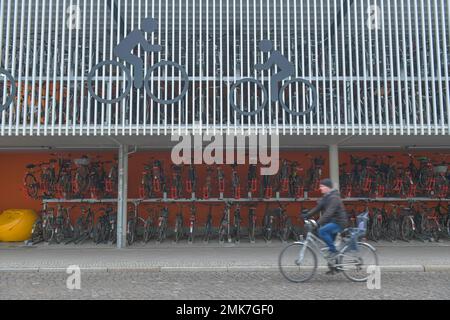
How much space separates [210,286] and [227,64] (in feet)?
18.9

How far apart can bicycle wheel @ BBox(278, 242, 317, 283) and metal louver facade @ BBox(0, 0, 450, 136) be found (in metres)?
3.83

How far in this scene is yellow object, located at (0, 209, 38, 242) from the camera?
12.8m

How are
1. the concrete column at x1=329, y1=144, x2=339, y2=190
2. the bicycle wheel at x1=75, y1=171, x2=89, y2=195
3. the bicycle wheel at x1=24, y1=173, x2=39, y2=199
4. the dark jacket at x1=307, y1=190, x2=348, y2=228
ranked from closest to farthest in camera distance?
1. the dark jacket at x1=307, y1=190, x2=348, y2=228
2. the concrete column at x1=329, y1=144, x2=339, y2=190
3. the bicycle wheel at x1=75, y1=171, x2=89, y2=195
4. the bicycle wheel at x1=24, y1=173, x2=39, y2=199

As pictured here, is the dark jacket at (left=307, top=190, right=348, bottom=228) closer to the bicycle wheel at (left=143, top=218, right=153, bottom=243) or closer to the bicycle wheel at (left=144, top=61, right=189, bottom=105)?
the bicycle wheel at (left=144, top=61, right=189, bottom=105)

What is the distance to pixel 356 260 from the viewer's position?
770 cm

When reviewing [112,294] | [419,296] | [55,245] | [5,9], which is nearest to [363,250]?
[419,296]

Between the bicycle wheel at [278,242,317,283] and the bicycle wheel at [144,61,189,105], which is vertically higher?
the bicycle wheel at [144,61,189,105]

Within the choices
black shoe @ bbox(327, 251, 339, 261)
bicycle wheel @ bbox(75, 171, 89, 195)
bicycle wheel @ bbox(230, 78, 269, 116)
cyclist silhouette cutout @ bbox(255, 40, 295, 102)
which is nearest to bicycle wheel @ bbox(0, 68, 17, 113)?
bicycle wheel @ bbox(75, 171, 89, 195)

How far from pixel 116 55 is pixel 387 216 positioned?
879cm

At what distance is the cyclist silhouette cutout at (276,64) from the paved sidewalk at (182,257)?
3.98 meters

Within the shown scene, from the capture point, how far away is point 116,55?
36.3 ft

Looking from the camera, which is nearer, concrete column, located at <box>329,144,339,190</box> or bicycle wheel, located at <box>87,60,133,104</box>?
bicycle wheel, located at <box>87,60,133,104</box>

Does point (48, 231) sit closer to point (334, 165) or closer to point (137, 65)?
point (137, 65)

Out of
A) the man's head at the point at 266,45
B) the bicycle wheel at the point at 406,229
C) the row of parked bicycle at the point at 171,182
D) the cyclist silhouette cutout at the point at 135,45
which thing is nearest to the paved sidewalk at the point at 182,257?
the bicycle wheel at the point at 406,229
